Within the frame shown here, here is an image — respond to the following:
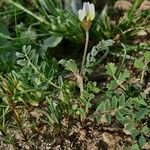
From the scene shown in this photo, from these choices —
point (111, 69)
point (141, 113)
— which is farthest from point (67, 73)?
point (141, 113)

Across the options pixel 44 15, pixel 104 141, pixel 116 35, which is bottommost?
pixel 104 141

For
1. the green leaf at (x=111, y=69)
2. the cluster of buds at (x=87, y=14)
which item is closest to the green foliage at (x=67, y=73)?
the green leaf at (x=111, y=69)

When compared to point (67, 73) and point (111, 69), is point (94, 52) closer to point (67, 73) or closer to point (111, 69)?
point (111, 69)

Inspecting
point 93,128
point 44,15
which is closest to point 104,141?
point 93,128

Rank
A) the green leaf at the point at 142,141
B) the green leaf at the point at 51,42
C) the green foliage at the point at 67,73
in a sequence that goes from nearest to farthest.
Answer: the green leaf at the point at 142,141, the green foliage at the point at 67,73, the green leaf at the point at 51,42

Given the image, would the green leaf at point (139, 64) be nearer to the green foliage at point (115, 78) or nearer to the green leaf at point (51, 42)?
the green foliage at point (115, 78)

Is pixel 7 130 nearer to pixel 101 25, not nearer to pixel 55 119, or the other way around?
pixel 55 119

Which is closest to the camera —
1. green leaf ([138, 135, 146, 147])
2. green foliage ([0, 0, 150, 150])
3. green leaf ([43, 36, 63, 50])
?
green leaf ([138, 135, 146, 147])

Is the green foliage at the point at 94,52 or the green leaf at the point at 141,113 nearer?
the green leaf at the point at 141,113

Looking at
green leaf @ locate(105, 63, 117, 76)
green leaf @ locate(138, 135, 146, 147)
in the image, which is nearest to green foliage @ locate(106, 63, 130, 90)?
green leaf @ locate(105, 63, 117, 76)

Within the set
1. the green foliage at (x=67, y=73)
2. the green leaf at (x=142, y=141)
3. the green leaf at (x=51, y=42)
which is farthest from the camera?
the green leaf at (x=51, y=42)

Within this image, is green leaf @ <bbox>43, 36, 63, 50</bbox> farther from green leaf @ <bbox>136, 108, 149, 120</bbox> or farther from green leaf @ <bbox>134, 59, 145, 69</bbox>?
green leaf @ <bbox>136, 108, 149, 120</bbox>
